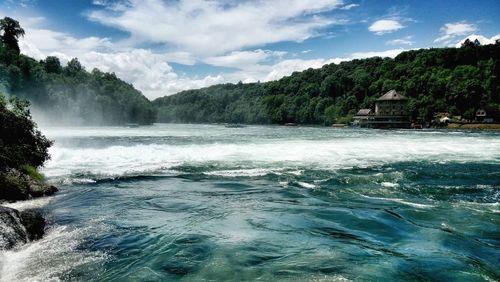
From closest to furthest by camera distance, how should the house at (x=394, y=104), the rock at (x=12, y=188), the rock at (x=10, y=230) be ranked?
1. the rock at (x=10, y=230)
2. the rock at (x=12, y=188)
3. the house at (x=394, y=104)

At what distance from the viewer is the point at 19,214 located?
27.2ft

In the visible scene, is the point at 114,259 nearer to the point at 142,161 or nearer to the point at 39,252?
the point at 39,252

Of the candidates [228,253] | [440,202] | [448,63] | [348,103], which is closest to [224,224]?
[228,253]

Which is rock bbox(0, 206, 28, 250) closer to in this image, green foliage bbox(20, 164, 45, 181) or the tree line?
green foliage bbox(20, 164, 45, 181)

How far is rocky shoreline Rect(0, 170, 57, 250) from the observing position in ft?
24.0

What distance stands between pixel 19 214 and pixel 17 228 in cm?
73

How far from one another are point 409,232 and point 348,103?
132 metres

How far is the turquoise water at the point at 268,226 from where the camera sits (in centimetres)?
654

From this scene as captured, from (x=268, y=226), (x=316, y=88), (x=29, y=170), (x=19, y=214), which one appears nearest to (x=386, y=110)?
(x=316, y=88)

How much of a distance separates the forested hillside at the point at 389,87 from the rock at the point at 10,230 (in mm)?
107843

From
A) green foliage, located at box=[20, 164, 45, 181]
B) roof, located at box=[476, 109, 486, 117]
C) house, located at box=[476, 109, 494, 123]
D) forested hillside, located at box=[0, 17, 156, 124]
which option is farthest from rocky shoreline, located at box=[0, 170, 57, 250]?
roof, located at box=[476, 109, 486, 117]

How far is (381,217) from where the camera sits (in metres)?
10.0

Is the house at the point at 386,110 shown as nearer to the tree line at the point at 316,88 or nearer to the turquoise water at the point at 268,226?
the tree line at the point at 316,88

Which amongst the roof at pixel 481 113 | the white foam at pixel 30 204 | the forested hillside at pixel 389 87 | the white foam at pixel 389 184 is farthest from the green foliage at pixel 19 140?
the roof at pixel 481 113
